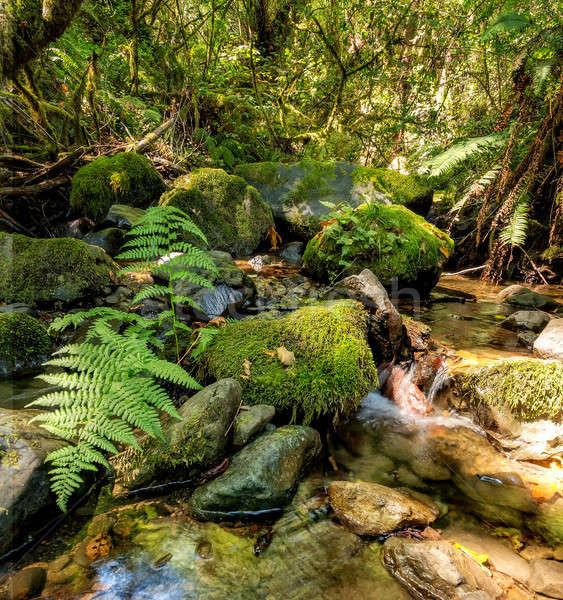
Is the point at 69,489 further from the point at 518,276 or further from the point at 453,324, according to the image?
the point at 518,276

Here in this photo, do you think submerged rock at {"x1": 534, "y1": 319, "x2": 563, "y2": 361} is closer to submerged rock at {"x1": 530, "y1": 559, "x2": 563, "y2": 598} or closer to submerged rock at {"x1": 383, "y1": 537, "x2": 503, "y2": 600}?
submerged rock at {"x1": 530, "y1": 559, "x2": 563, "y2": 598}

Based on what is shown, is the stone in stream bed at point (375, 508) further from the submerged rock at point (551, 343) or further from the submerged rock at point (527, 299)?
the submerged rock at point (527, 299)

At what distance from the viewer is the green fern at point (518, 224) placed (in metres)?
6.31

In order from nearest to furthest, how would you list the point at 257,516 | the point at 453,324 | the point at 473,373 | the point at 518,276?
the point at 257,516, the point at 473,373, the point at 453,324, the point at 518,276

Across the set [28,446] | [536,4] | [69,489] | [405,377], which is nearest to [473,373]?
[405,377]

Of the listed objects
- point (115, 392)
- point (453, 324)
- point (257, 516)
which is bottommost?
point (257, 516)

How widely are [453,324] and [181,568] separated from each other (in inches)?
190

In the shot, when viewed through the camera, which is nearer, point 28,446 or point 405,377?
point 28,446

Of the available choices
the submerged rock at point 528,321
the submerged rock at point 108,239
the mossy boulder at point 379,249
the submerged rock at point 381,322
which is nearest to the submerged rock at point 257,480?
the submerged rock at point 381,322

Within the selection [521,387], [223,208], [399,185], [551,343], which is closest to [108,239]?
[223,208]

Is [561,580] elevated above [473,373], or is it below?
below

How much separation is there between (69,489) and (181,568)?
0.71 meters

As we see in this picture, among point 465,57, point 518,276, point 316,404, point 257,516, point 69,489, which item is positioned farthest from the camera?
point 465,57

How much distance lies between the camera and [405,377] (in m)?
3.58
